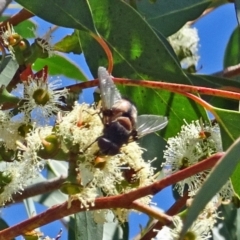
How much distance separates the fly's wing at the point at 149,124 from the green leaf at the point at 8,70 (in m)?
0.32

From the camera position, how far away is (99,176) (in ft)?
3.93

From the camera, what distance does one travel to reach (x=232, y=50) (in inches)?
86.0

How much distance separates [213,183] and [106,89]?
35cm

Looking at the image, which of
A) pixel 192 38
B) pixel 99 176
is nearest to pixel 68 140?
pixel 99 176

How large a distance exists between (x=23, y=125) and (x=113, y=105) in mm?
173

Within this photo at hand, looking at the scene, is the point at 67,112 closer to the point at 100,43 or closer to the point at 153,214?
the point at 100,43

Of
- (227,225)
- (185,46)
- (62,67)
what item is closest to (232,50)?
(185,46)

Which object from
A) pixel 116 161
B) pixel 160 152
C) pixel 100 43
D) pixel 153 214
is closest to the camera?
pixel 153 214

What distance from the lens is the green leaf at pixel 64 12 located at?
126 centimetres

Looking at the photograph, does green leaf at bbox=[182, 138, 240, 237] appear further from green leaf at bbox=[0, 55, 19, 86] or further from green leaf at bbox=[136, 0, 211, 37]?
green leaf at bbox=[136, 0, 211, 37]

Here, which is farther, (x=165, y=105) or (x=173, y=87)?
(x=165, y=105)

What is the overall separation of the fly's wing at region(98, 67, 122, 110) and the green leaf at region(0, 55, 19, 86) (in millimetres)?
285

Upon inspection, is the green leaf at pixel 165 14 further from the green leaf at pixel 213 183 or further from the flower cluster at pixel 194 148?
the green leaf at pixel 213 183

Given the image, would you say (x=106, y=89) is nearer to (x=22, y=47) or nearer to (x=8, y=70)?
(x=22, y=47)
